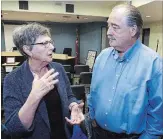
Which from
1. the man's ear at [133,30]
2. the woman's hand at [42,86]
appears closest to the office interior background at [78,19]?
the man's ear at [133,30]

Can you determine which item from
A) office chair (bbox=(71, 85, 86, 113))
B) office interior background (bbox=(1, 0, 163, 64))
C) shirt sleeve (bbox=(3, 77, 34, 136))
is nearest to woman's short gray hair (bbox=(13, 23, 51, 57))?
shirt sleeve (bbox=(3, 77, 34, 136))

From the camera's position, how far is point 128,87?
123 cm

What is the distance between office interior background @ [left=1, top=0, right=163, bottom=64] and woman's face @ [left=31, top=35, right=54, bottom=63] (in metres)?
3.39

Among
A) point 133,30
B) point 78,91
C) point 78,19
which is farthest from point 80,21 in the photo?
point 133,30

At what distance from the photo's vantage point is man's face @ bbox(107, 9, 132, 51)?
4.23 feet

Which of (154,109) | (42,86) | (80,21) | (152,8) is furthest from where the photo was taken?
(80,21)

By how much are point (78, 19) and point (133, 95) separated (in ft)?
24.8

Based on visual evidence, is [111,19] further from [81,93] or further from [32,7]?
[32,7]

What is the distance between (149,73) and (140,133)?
402 mm

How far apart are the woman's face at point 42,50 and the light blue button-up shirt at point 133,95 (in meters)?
0.43

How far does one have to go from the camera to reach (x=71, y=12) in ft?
20.5

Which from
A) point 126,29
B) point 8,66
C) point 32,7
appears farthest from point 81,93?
point 32,7

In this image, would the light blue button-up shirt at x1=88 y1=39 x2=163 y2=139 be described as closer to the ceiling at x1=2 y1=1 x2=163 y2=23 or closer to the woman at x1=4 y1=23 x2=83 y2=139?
the woman at x1=4 y1=23 x2=83 y2=139

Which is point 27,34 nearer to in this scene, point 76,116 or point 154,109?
point 76,116
